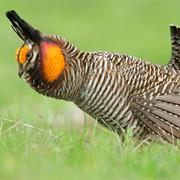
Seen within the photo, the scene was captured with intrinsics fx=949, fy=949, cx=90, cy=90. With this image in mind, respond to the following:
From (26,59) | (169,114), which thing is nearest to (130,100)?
(169,114)

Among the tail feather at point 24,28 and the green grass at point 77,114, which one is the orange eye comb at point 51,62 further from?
the green grass at point 77,114

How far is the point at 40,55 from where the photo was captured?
309 inches

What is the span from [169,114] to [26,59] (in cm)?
128

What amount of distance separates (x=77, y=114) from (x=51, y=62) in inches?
171

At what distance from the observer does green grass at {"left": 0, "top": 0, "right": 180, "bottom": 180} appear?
548 centimetres

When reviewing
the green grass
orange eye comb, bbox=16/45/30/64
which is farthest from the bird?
the green grass

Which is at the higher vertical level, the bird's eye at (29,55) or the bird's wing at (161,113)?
the bird's eye at (29,55)

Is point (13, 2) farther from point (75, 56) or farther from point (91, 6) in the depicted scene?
point (75, 56)

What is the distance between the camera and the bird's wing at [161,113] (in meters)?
7.84

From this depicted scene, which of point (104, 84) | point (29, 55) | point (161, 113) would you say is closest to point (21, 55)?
point (29, 55)

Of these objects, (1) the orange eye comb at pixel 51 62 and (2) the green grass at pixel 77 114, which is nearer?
(2) the green grass at pixel 77 114

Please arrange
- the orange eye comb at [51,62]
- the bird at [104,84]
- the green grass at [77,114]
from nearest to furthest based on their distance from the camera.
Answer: the green grass at [77,114] → the bird at [104,84] → the orange eye comb at [51,62]

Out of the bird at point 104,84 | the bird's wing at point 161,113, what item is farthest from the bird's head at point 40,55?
the bird's wing at point 161,113

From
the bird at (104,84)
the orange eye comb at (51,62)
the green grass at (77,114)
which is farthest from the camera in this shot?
the orange eye comb at (51,62)
